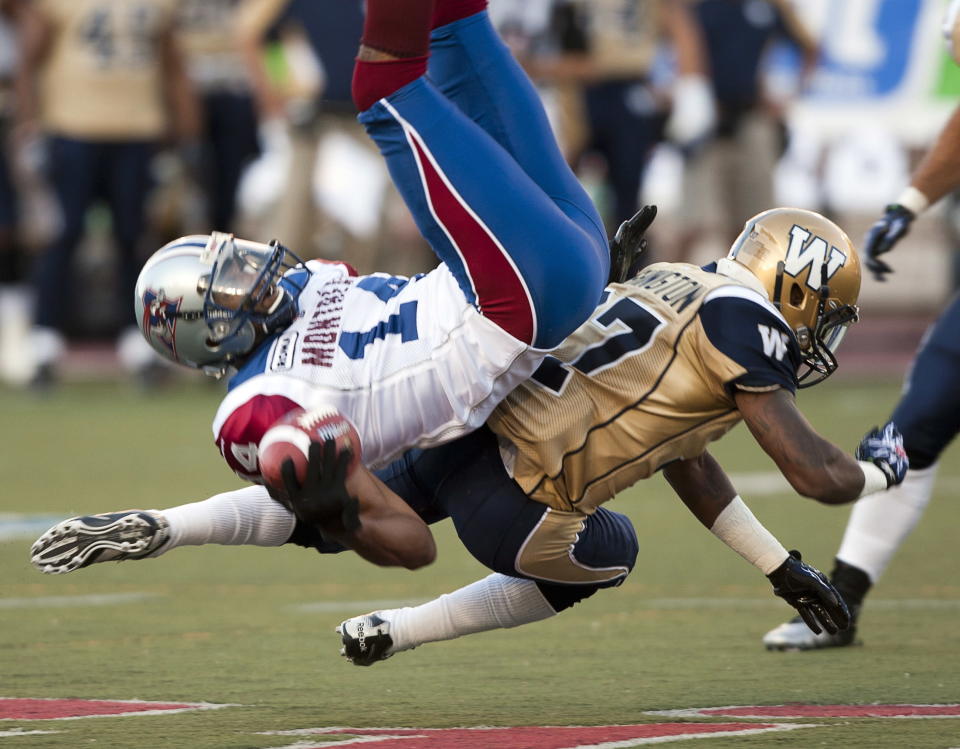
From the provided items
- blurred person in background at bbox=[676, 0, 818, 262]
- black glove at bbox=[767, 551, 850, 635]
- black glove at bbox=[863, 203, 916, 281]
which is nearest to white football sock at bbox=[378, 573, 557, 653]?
black glove at bbox=[767, 551, 850, 635]

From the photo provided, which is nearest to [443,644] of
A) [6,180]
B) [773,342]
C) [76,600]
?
[76,600]

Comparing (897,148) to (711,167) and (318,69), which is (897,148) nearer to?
(711,167)

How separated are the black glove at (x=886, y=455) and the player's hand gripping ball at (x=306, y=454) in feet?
3.69

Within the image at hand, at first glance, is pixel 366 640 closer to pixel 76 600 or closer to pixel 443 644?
pixel 443 644

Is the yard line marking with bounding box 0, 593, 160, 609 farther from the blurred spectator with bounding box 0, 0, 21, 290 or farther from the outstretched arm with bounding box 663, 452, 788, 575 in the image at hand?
the blurred spectator with bounding box 0, 0, 21, 290

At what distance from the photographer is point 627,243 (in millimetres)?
4496

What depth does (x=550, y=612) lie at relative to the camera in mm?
4406

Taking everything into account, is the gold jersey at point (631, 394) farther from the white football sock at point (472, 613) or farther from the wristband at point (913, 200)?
the wristband at point (913, 200)

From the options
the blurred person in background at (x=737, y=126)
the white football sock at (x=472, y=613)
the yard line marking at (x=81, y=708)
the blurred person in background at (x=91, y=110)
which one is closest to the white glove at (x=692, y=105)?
the blurred person in background at (x=737, y=126)

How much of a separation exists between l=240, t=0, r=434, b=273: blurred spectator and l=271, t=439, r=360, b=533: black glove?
Answer: 812 cm

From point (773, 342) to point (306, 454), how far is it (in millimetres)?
951

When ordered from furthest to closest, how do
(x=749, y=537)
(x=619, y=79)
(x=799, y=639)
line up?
(x=619, y=79) < (x=799, y=639) < (x=749, y=537)

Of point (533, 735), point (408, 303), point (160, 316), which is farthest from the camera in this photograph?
point (408, 303)

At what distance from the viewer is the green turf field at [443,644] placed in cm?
399
